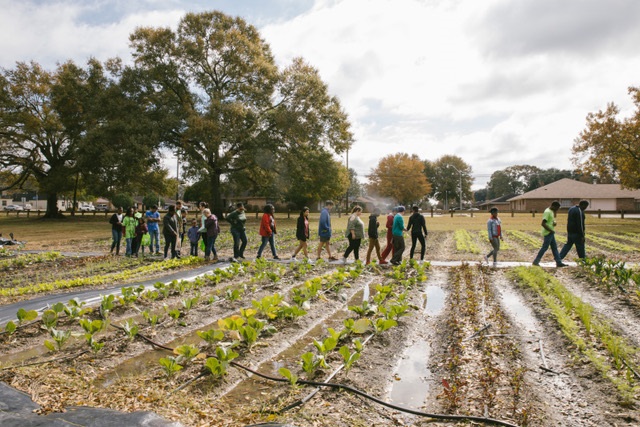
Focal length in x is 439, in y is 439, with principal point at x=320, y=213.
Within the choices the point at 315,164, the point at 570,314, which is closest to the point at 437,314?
the point at 570,314

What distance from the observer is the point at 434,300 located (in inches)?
330

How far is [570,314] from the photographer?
6555 mm

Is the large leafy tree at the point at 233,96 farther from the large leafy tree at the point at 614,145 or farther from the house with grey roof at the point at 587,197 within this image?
the house with grey roof at the point at 587,197

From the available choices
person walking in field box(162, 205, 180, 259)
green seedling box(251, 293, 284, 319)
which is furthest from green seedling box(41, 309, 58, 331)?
person walking in field box(162, 205, 180, 259)

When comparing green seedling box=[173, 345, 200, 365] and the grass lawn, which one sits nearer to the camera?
green seedling box=[173, 345, 200, 365]

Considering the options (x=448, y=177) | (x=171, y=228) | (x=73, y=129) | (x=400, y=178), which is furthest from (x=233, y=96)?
(x=448, y=177)

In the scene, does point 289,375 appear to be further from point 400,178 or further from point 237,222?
point 400,178

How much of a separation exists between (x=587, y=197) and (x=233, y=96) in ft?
167

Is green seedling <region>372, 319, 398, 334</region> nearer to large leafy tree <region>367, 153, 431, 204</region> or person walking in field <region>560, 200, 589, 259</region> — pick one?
person walking in field <region>560, 200, 589, 259</region>

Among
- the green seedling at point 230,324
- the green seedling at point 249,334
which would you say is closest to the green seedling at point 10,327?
the green seedling at point 230,324

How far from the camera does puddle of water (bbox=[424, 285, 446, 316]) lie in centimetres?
754

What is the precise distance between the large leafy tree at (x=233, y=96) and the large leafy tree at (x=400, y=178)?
1583 inches

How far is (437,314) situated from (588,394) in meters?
3.26

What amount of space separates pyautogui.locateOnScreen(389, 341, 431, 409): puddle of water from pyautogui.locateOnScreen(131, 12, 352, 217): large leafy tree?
2960 cm
